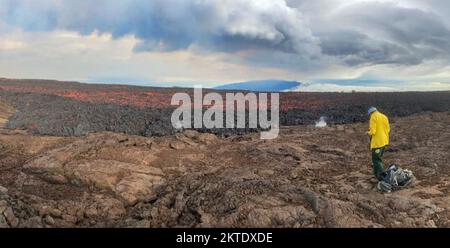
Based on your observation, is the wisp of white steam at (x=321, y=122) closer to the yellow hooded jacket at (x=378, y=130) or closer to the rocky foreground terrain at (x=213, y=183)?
the rocky foreground terrain at (x=213, y=183)

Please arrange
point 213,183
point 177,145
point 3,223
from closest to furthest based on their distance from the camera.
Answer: point 3,223, point 213,183, point 177,145

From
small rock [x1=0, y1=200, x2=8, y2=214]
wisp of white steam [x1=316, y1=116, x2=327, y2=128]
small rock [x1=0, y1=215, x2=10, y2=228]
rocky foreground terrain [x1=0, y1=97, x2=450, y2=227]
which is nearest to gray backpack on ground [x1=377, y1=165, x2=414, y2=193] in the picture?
rocky foreground terrain [x1=0, y1=97, x2=450, y2=227]

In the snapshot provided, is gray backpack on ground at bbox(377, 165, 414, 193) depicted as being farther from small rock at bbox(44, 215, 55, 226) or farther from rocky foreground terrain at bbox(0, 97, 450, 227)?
small rock at bbox(44, 215, 55, 226)

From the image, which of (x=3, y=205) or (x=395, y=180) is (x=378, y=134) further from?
(x=3, y=205)

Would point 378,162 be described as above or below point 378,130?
below

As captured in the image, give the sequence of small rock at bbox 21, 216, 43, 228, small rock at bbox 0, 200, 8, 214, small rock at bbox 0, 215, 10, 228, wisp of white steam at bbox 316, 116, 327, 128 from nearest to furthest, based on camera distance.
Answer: small rock at bbox 0, 215, 10, 228
small rock at bbox 21, 216, 43, 228
small rock at bbox 0, 200, 8, 214
wisp of white steam at bbox 316, 116, 327, 128

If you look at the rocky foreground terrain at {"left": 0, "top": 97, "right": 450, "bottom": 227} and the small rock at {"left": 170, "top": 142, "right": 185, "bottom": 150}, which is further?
the small rock at {"left": 170, "top": 142, "right": 185, "bottom": 150}

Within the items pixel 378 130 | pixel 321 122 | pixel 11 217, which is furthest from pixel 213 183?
pixel 321 122
